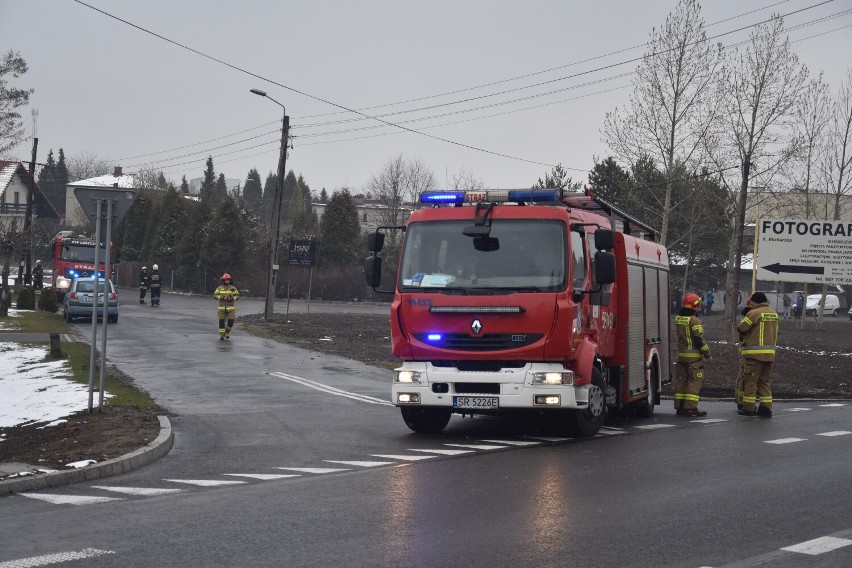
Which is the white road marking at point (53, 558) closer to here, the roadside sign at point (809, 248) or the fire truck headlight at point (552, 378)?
the fire truck headlight at point (552, 378)

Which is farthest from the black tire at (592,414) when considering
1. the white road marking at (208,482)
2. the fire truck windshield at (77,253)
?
the fire truck windshield at (77,253)

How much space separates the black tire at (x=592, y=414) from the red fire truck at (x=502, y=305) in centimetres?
2

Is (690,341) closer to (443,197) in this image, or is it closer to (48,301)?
(443,197)

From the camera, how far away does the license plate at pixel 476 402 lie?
42.0 feet

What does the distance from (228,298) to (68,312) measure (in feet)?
32.2

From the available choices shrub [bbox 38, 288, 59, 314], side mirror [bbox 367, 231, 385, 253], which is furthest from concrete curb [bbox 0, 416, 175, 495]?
shrub [bbox 38, 288, 59, 314]

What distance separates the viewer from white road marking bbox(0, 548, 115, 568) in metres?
6.39

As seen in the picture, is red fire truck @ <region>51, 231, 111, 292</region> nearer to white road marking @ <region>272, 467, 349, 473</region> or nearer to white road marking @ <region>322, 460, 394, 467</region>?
white road marking @ <region>322, 460, 394, 467</region>

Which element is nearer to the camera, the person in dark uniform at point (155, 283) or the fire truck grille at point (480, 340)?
the fire truck grille at point (480, 340)

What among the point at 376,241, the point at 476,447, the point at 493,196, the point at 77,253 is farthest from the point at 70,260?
the point at 476,447

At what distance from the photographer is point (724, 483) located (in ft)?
32.6

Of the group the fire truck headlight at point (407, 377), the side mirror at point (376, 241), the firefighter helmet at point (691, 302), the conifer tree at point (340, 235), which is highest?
the conifer tree at point (340, 235)

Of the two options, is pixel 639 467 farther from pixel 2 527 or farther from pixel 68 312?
pixel 68 312

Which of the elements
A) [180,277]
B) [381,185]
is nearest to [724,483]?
[180,277]
